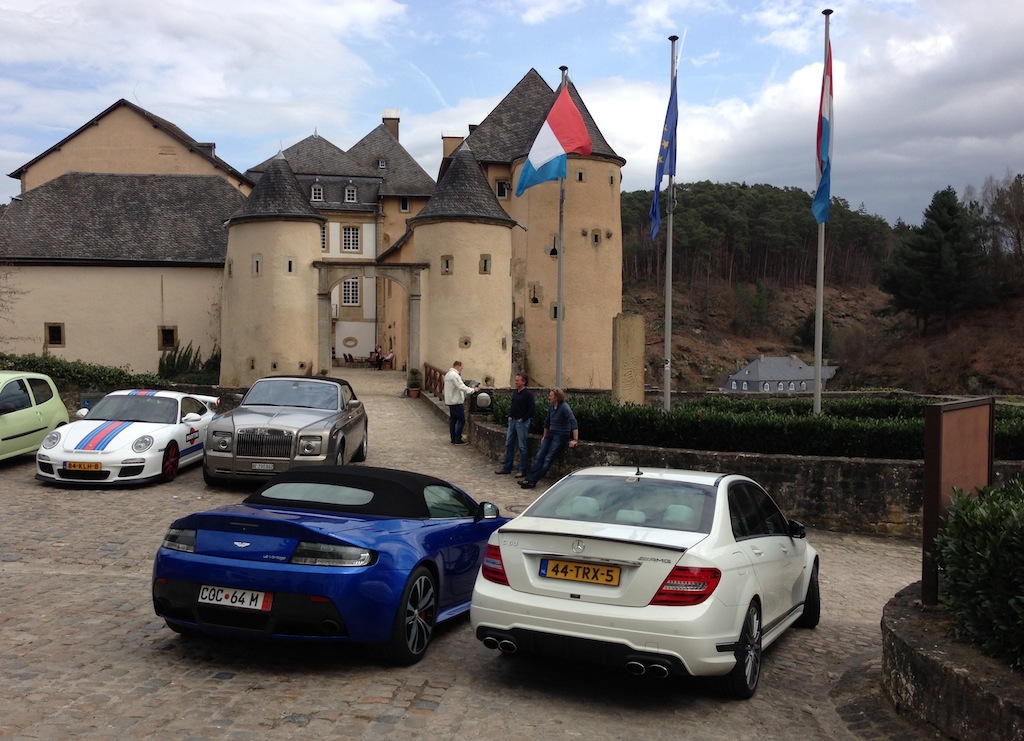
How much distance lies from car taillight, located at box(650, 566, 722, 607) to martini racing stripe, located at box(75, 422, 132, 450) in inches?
437

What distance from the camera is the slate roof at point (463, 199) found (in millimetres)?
40000

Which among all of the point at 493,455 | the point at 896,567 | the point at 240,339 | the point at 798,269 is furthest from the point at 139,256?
the point at 798,269

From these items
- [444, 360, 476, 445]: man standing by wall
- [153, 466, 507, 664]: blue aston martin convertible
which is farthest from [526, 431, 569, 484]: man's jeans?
[153, 466, 507, 664]: blue aston martin convertible

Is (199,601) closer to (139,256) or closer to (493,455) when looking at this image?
(493,455)

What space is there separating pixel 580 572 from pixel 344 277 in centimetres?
3513

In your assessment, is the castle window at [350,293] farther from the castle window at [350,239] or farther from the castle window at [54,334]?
the castle window at [54,334]

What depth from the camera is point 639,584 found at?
588 cm

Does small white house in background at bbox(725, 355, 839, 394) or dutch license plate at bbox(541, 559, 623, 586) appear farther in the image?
small white house in background at bbox(725, 355, 839, 394)

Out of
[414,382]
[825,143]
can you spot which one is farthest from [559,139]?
[414,382]

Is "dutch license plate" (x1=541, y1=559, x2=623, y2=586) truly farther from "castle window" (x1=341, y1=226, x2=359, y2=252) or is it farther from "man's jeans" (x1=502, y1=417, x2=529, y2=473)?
"castle window" (x1=341, y1=226, x2=359, y2=252)

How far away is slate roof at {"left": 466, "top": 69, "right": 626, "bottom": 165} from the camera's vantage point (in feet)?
161

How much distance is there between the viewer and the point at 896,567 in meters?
12.1

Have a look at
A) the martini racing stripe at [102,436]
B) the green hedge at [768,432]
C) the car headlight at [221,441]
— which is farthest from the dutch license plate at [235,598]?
the green hedge at [768,432]

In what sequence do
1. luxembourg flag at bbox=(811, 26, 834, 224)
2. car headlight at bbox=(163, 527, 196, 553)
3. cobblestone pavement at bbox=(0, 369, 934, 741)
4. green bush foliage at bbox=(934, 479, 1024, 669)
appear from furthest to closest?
luxembourg flag at bbox=(811, 26, 834, 224) < car headlight at bbox=(163, 527, 196, 553) < cobblestone pavement at bbox=(0, 369, 934, 741) < green bush foliage at bbox=(934, 479, 1024, 669)
